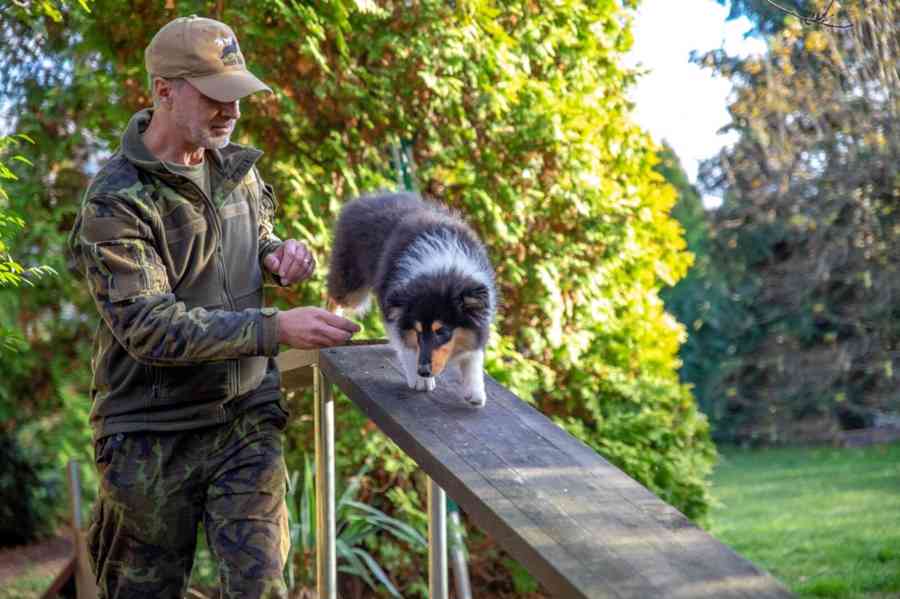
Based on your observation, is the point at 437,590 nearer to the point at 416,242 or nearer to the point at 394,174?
the point at 416,242

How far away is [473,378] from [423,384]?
0.16 metres

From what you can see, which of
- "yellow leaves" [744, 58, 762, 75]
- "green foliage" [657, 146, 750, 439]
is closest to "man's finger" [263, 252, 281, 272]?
"yellow leaves" [744, 58, 762, 75]

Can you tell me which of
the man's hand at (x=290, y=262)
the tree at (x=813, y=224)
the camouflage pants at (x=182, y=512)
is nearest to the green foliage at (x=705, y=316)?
the tree at (x=813, y=224)

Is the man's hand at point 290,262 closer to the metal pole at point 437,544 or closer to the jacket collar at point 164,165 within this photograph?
the jacket collar at point 164,165

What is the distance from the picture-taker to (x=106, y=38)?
5.13 meters

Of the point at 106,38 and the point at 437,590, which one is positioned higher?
the point at 106,38

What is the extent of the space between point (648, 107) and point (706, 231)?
8984 millimetres

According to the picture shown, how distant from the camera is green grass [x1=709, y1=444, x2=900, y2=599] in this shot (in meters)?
6.28

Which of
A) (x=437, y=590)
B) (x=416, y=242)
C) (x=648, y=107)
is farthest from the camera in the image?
(x=648, y=107)

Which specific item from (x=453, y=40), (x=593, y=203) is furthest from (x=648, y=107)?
(x=453, y=40)

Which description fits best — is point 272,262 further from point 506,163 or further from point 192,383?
point 506,163

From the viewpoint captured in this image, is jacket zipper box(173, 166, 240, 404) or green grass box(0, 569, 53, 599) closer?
jacket zipper box(173, 166, 240, 404)

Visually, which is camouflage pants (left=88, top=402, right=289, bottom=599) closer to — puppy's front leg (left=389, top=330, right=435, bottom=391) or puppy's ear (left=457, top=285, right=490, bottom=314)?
puppy's front leg (left=389, top=330, right=435, bottom=391)

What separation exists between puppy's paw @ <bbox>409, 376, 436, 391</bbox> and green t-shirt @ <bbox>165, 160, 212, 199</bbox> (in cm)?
78
